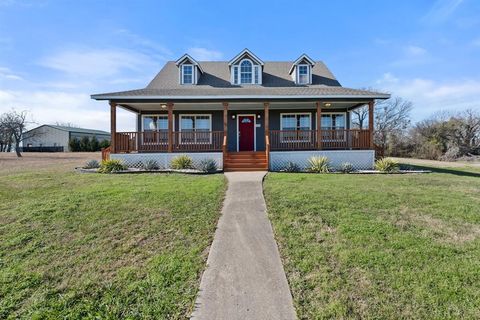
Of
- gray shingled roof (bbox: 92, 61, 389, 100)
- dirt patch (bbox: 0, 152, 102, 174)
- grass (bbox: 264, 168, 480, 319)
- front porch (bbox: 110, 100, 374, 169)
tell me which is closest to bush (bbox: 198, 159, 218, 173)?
front porch (bbox: 110, 100, 374, 169)

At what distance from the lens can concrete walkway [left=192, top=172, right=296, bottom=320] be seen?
307cm

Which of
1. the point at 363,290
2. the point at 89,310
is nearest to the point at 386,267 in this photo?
the point at 363,290

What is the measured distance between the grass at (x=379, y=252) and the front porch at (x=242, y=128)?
25.2 ft

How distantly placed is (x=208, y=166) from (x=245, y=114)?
572cm

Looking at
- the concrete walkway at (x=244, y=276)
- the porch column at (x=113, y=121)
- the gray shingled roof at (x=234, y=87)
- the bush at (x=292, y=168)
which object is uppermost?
the gray shingled roof at (x=234, y=87)

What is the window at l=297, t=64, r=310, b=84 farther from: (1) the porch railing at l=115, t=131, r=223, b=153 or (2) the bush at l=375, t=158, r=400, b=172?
(2) the bush at l=375, t=158, r=400, b=172

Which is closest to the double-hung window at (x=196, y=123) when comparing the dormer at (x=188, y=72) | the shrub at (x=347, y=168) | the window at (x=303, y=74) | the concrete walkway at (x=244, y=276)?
the dormer at (x=188, y=72)

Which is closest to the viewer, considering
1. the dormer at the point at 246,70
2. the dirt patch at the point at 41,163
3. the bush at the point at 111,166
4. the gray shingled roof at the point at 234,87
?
the bush at the point at 111,166

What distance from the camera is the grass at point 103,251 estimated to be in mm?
3156

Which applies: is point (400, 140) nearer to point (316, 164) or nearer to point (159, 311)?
point (316, 164)

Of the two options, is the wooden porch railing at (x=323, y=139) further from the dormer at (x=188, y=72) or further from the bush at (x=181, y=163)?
the dormer at (x=188, y=72)

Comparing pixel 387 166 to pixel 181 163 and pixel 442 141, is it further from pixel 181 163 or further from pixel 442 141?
pixel 442 141

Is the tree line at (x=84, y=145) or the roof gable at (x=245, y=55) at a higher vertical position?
the roof gable at (x=245, y=55)

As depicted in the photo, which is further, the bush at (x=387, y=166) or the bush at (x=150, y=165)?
the bush at (x=150, y=165)
